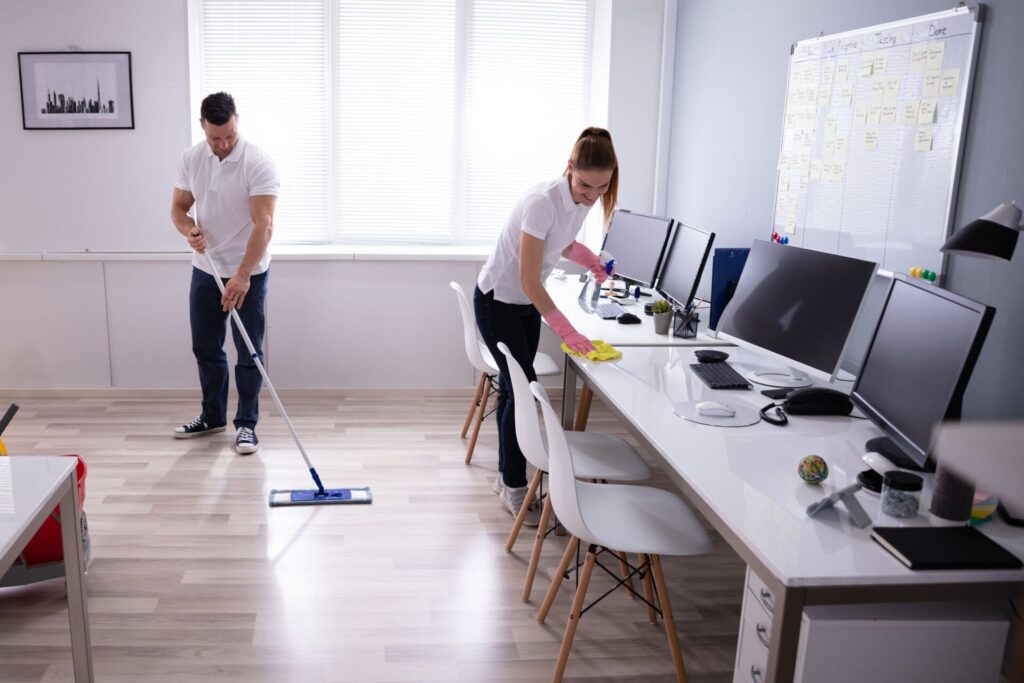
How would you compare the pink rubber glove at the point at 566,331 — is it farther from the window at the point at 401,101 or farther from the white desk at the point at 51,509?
the window at the point at 401,101

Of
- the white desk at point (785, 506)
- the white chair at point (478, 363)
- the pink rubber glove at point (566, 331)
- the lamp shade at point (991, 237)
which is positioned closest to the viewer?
the white desk at point (785, 506)

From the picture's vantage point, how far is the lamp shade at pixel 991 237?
176 cm

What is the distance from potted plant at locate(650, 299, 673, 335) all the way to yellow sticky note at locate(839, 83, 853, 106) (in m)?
0.95

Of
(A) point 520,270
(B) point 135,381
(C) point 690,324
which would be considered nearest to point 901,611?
(A) point 520,270

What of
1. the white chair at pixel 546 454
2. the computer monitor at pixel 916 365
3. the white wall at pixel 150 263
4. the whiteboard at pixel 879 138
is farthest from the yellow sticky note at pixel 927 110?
the white wall at pixel 150 263

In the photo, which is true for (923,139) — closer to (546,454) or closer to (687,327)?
(687,327)

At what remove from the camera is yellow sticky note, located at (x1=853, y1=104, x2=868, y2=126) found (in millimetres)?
2822

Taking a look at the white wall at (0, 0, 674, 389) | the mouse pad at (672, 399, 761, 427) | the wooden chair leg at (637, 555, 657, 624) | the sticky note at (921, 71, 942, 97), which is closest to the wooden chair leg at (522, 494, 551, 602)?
the wooden chair leg at (637, 555, 657, 624)

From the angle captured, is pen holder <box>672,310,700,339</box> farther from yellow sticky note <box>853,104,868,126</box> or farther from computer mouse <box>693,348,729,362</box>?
yellow sticky note <box>853,104,868,126</box>

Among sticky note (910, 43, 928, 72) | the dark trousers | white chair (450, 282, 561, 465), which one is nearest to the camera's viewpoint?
sticky note (910, 43, 928, 72)

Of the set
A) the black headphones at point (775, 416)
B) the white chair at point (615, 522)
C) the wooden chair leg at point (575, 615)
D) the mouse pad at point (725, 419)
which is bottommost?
the wooden chair leg at point (575, 615)

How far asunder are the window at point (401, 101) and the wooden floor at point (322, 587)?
64.4 inches

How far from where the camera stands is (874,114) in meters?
2.77

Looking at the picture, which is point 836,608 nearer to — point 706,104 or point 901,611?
point 901,611
